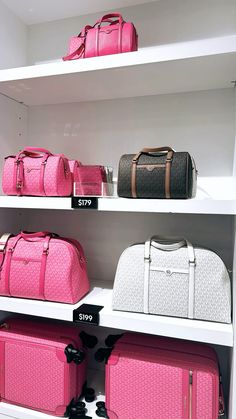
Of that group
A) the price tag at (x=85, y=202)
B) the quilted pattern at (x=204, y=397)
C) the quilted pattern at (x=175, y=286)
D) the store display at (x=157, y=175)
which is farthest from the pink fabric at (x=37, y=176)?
the quilted pattern at (x=204, y=397)

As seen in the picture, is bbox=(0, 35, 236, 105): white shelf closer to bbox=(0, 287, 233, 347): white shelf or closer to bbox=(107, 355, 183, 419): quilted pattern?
bbox=(0, 287, 233, 347): white shelf

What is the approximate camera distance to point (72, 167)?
4.22 ft

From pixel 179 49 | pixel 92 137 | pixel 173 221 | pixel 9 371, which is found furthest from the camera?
pixel 92 137

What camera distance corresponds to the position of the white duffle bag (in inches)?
39.4

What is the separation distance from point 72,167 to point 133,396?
3.03ft

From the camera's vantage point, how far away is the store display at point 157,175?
999 mm

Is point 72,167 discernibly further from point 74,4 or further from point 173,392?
point 173,392

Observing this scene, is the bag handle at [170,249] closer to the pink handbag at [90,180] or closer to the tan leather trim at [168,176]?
the tan leather trim at [168,176]

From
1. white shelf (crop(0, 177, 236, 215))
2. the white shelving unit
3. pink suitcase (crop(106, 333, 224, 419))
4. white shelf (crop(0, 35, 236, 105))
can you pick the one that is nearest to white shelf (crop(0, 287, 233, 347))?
the white shelving unit

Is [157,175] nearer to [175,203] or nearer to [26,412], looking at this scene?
[175,203]

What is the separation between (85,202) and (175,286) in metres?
0.44

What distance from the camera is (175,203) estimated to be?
0.98 meters

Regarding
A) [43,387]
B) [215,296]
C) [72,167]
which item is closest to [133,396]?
[43,387]

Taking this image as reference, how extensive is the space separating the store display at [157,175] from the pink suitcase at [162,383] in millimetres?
590
